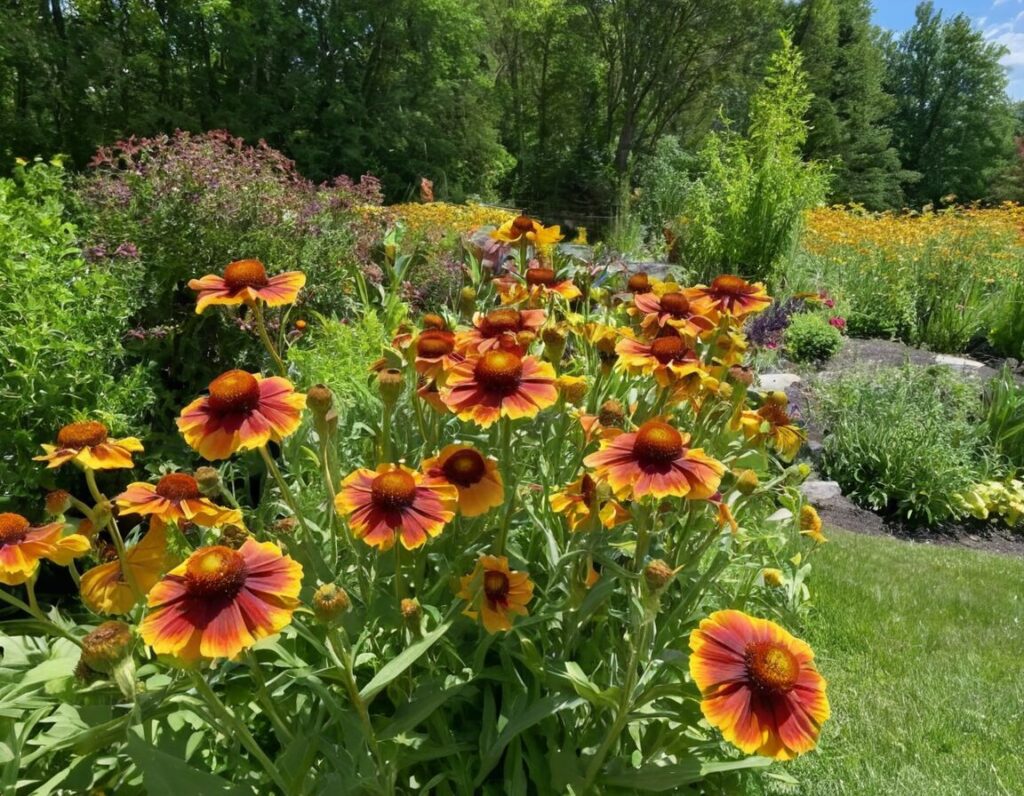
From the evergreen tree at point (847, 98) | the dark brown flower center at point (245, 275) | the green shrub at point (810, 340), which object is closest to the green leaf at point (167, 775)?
the dark brown flower center at point (245, 275)

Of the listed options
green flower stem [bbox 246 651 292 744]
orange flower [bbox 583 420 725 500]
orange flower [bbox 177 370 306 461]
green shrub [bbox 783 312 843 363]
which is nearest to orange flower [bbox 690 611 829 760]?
orange flower [bbox 583 420 725 500]

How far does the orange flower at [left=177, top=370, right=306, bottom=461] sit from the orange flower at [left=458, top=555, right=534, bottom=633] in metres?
0.37

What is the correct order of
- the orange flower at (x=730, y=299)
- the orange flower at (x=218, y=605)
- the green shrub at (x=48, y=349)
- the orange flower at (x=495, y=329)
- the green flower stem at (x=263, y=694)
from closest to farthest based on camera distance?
the orange flower at (x=218, y=605) → the green flower stem at (x=263, y=694) → the orange flower at (x=495, y=329) → the orange flower at (x=730, y=299) → the green shrub at (x=48, y=349)

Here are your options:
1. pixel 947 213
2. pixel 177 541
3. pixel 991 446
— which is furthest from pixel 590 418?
pixel 947 213

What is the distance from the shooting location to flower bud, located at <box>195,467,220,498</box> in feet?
3.15

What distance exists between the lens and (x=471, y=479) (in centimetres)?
105

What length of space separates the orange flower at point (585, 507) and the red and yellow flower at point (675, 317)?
14.1 inches

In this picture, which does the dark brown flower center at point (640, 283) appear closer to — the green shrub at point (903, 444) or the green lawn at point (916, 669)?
the green lawn at point (916, 669)

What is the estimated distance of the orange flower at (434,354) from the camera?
1204 millimetres

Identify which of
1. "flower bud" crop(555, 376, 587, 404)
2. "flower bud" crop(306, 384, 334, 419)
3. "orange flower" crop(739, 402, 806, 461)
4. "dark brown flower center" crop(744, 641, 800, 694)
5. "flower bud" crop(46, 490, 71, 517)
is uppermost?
"flower bud" crop(306, 384, 334, 419)

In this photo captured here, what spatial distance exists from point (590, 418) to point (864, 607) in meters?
1.84

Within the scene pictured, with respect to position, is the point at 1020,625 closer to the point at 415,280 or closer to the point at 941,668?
the point at 941,668

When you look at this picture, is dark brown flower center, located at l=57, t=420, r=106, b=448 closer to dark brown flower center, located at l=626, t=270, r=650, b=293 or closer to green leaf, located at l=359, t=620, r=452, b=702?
green leaf, located at l=359, t=620, r=452, b=702

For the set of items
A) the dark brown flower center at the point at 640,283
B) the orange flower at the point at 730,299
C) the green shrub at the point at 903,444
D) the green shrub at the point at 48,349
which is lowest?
the green shrub at the point at 903,444
